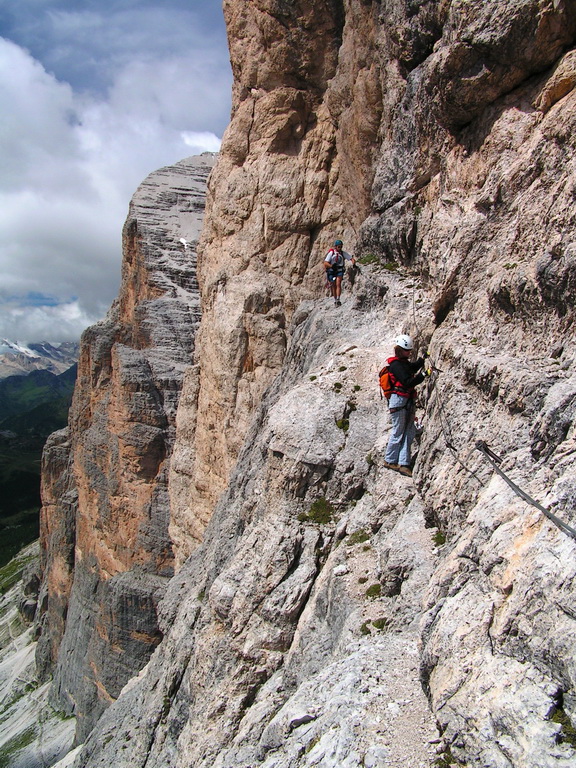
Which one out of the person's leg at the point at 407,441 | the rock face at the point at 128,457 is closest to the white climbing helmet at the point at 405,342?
the person's leg at the point at 407,441

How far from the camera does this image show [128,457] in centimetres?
3919

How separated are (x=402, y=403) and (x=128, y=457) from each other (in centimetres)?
3244

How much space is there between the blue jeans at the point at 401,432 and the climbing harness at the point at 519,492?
2.36 m

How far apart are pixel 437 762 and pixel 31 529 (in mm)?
122841

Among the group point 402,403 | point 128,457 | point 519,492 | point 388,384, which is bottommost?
point 128,457

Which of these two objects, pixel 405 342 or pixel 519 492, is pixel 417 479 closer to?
pixel 405 342

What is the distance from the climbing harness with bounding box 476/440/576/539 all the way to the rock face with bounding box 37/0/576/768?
5.2 inches

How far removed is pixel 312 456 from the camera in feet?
39.7

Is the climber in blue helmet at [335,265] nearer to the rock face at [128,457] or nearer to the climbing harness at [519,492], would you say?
the climbing harness at [519,492]

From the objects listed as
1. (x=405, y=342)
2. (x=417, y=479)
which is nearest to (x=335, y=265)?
(x=405, y=342)

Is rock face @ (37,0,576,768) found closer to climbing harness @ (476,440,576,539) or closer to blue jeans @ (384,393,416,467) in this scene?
climbing harness @ (476,440,576,539)

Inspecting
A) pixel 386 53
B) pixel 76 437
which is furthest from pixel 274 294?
pixel 76 437

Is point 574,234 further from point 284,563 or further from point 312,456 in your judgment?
point 284,563

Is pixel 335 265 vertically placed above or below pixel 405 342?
above
